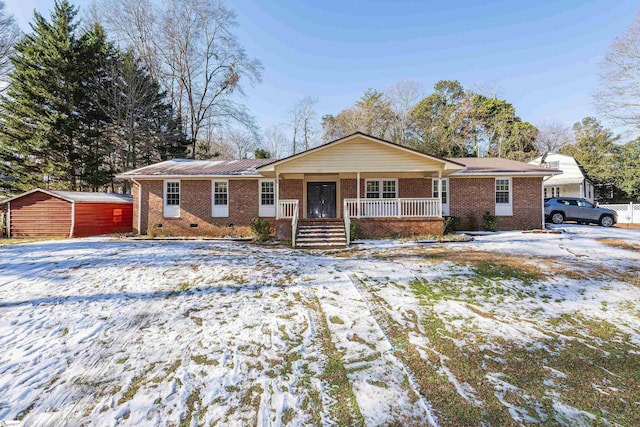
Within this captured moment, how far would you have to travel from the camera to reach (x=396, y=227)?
11727mm

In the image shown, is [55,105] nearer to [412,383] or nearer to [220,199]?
[220,199]

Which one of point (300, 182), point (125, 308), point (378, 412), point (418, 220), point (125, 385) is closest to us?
point (378, 412)

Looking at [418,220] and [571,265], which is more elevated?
[418,220]

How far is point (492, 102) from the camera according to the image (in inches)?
1214

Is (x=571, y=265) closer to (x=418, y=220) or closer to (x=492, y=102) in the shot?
(x=418, y=220)

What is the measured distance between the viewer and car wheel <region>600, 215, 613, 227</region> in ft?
50.2

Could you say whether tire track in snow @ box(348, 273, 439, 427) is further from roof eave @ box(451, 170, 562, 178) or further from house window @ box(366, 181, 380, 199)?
roof eave @ box(451, 170, 562, 178)

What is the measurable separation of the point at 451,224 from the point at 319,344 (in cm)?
1114

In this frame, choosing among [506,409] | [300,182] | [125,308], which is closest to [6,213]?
[300,182]

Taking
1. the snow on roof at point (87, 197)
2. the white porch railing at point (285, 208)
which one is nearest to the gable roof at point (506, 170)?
the white porch railing at point (285, 208)

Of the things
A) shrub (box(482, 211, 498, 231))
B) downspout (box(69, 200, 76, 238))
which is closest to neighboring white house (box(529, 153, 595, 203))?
shrub (box(482, 211, 498, 231))

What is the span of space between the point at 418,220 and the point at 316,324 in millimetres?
8865

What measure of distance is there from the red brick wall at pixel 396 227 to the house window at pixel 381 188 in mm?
2741

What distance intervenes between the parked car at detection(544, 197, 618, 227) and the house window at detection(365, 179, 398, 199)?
10341mm
